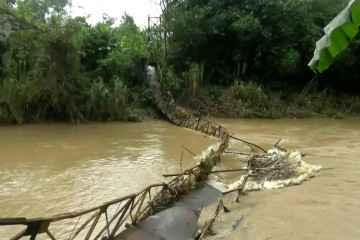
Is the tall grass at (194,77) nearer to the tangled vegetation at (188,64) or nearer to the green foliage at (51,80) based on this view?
the tangled vegetation at (188,64)

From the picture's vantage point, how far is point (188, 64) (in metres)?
19.4

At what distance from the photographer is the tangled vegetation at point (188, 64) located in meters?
14.5

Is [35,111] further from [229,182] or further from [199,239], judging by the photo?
[199,239]

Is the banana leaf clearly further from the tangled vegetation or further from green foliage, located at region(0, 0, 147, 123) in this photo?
the tangled vegetation

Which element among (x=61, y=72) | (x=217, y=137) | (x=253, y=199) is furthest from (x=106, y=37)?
(x=253, y=199)

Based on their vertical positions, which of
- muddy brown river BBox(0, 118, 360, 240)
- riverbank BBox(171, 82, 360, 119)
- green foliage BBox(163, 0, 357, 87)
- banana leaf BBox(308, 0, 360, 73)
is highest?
green foliage BBox(163, 0, 357, 87)

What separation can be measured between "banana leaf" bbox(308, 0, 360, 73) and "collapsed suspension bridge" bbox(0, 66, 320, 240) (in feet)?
7.08

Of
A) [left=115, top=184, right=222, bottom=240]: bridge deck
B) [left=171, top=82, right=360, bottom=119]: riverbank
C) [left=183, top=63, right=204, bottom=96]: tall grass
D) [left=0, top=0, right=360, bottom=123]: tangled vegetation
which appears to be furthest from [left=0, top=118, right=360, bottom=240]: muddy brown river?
[left=183, top=63, right=204, bottom=96]: tall grass

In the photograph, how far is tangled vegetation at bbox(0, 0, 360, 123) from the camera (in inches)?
569

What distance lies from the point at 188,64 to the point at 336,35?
1620 centimetres

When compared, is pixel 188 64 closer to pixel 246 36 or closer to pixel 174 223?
pixel 246 36

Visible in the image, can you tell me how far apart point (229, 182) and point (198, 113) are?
9.49 m

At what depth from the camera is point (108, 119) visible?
50.9 ft

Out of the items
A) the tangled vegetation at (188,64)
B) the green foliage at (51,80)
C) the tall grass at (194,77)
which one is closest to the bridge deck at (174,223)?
the green foliage at (51,80)
